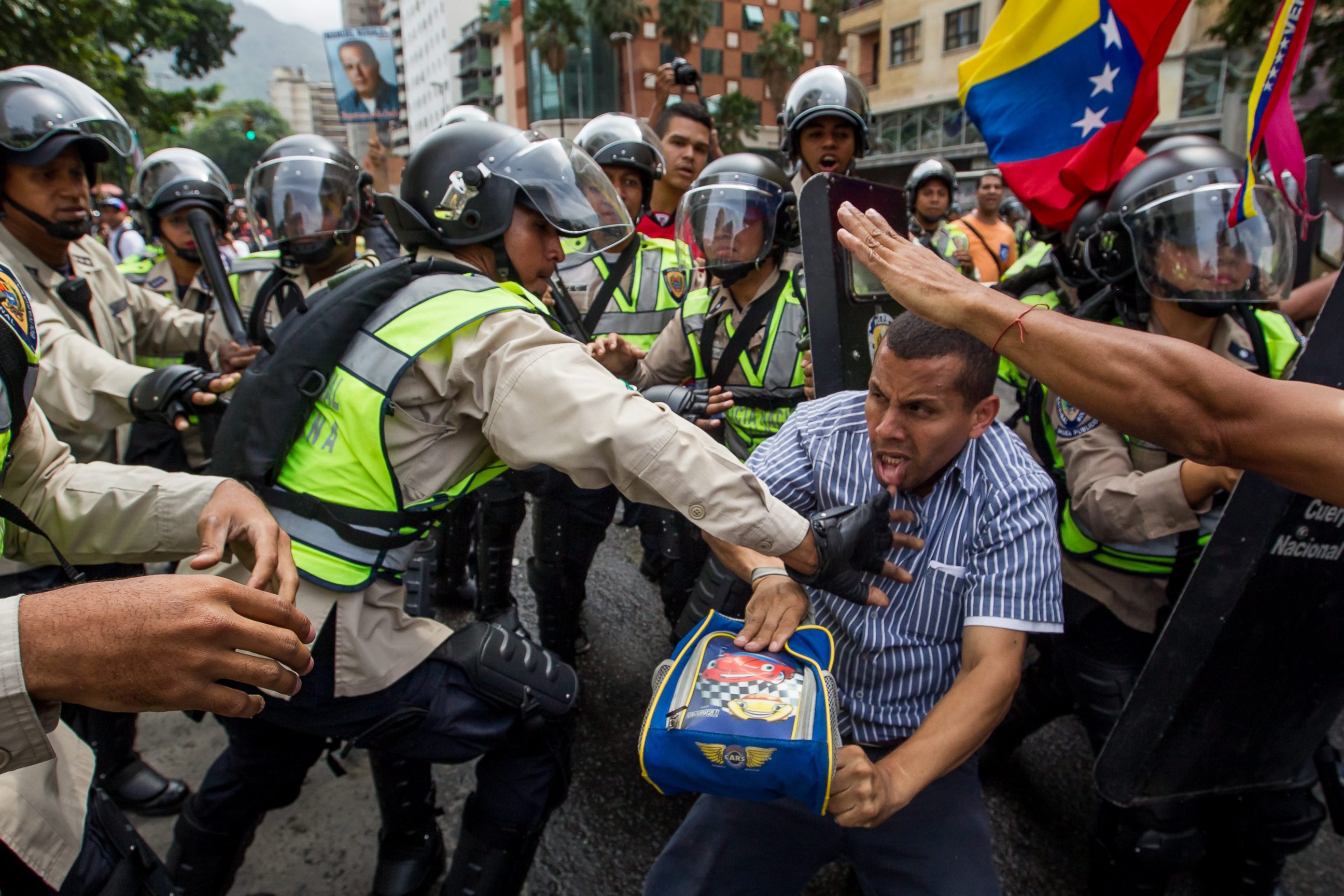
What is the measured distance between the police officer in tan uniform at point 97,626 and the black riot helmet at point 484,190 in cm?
86

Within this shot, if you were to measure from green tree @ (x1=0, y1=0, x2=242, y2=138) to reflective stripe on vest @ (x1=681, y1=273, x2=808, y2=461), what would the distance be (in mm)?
9407

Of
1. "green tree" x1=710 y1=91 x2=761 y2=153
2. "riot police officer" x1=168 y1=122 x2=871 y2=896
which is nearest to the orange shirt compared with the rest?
"riot police officer" x1=168 y1=122 x2=871 y2=896

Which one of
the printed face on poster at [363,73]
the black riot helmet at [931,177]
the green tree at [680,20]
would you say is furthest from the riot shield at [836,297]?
the printed face on poster at [363,73]

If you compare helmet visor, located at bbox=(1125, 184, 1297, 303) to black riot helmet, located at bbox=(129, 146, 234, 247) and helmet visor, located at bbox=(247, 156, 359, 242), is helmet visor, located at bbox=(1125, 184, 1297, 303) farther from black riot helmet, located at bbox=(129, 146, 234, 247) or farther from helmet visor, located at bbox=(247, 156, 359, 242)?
black riot helmet, located at bbox=(129, 146, 234, 247)

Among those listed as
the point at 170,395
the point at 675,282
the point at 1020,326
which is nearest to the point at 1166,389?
the point at 1020,326

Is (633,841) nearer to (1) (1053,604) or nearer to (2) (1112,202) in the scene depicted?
(1) (1053,604)

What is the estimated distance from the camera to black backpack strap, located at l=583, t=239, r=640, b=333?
3.82 m

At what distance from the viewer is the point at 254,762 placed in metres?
1.98

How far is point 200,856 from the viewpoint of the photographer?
2.08m

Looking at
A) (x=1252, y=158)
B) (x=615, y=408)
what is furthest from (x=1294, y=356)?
(x=615, y=408)

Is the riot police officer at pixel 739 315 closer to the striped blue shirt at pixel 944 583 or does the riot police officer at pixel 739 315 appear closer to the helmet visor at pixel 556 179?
the helmet visor at pixel 556 179

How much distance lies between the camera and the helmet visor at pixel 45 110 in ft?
8.36

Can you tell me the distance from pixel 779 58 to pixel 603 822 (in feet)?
152

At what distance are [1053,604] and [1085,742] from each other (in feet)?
5.74
